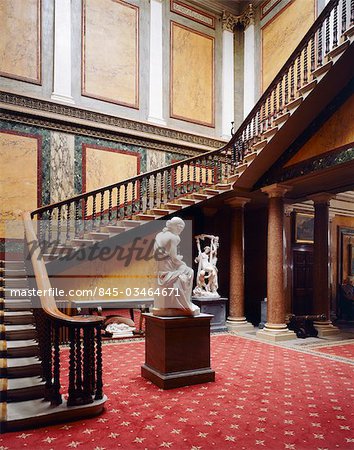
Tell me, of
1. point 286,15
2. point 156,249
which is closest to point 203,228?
point 156,249

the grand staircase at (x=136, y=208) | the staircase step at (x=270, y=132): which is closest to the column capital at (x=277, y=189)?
the grand staircase at (x=136, y=208)

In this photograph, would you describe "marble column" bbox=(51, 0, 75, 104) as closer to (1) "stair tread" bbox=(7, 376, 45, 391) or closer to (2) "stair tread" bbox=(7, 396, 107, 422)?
(1) "stair tread" bbox=(7, 376, 45, 391)

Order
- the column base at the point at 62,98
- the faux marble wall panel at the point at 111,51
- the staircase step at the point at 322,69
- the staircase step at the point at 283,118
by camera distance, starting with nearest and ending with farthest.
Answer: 1. the staircase step at the point at 322,69
2. the staircase step at the point at 283,118
3. the column base at the point at 62,98
4. the faux marble wall panel at the point at 111,51

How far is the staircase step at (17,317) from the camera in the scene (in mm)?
4812

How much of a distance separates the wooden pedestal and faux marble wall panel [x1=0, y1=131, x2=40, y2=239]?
502 cm

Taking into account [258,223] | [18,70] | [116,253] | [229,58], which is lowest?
[116,253]

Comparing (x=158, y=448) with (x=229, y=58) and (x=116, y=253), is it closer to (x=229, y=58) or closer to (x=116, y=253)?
(x=116, y=253)

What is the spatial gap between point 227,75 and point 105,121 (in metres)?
4.55

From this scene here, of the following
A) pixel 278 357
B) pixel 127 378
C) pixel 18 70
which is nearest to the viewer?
pixel 127 378

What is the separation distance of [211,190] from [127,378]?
4.52 m

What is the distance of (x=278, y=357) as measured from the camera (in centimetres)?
602

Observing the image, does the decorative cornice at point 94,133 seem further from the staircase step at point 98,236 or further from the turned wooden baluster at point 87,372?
the turned wooden baluster at point 87,372

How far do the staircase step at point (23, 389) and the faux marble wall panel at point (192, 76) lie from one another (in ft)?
28.5

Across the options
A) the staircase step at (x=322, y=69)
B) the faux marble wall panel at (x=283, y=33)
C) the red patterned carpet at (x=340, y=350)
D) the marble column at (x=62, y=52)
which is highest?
the faux marble wall panel at (x=283, y=33)
